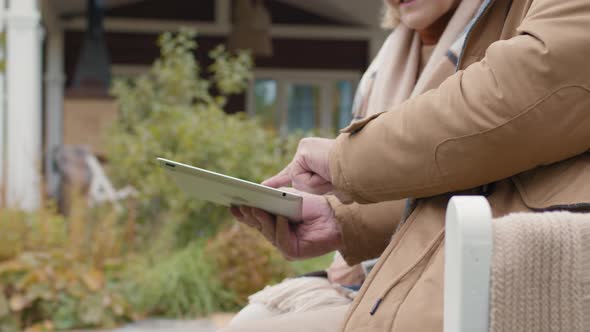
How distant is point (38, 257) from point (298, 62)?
9.04 meters

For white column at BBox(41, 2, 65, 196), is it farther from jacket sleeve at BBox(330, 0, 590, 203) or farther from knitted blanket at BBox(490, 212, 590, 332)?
knitted blanket at BBox(490, 212, 590, 332)

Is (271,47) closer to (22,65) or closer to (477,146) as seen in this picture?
(22,65)

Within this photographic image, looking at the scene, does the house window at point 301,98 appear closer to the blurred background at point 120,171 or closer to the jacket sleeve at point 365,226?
the blurred background at point 120,171

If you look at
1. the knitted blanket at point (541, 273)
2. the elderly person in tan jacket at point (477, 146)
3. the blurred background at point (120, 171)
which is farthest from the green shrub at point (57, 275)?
the knitted blanket at point (541, 273)

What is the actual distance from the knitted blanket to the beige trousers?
0.54m

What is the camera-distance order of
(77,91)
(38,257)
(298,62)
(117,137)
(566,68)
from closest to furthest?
(566,68)
(38,257)
(117,137)
(77,91)
(298,62)

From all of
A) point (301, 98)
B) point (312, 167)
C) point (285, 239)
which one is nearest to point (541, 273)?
point (312, 167)

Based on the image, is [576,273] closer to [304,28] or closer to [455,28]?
[455,28]

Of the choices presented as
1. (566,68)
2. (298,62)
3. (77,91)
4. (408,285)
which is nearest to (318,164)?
(408,285)

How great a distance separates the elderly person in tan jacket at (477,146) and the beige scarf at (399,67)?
0.65 feet

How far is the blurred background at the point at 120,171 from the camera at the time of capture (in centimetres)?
451

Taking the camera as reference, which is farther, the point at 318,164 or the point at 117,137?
Answer: the point at 117,137

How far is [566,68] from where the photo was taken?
41.5 inches

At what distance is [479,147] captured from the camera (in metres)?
1.13
